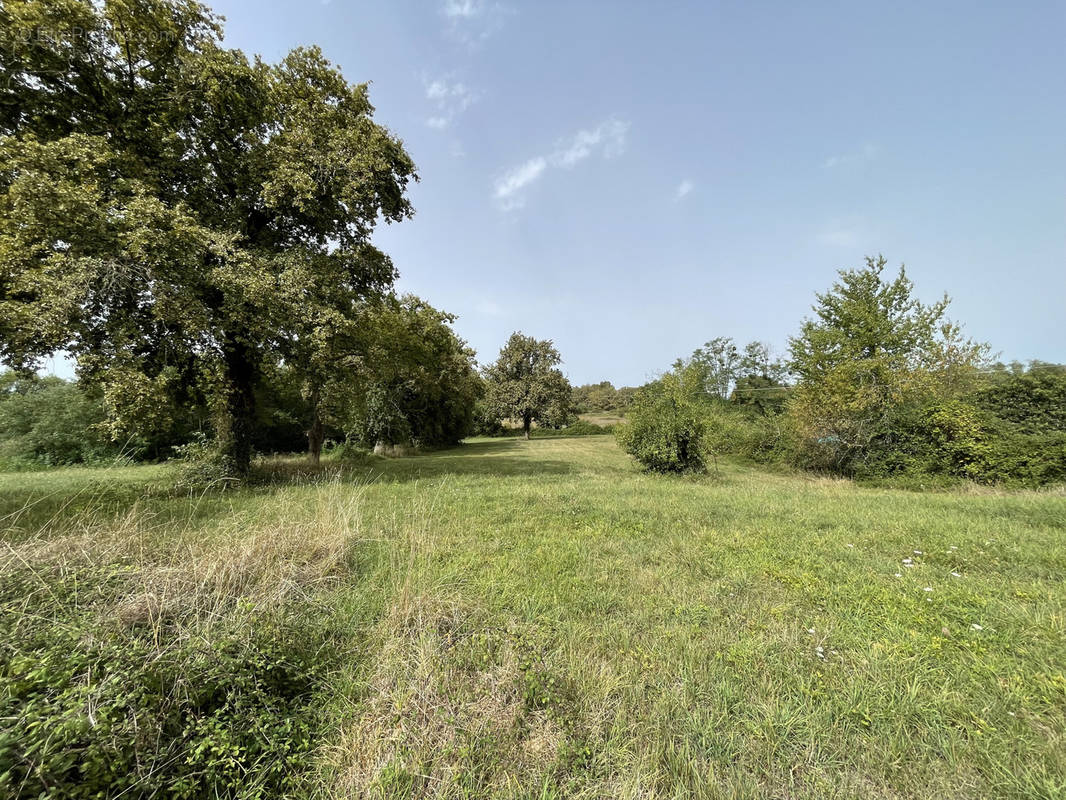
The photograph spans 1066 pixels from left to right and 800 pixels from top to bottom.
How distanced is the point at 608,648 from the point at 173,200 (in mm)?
13032

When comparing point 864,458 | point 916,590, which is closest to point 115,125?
point 916,590

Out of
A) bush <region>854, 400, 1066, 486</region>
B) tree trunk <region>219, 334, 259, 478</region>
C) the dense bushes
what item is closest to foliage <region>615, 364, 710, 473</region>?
bush <region>854, 400, 1066, 486</region>

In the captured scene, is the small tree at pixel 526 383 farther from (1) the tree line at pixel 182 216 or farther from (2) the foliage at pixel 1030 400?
(2) the foliage at pixel 1030 400

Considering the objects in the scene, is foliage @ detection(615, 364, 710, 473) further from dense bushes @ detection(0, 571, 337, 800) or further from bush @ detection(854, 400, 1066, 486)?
dense bushes @ detection(0, 571, 337, 800)

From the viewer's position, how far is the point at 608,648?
2857 millimetres

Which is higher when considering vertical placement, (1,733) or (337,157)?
(337,157)

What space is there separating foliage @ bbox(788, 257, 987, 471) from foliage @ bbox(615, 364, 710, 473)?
18.1ft

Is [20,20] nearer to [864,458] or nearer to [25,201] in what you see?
[25,201]

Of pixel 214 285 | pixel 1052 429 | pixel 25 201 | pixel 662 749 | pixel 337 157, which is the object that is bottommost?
pixel 662 749

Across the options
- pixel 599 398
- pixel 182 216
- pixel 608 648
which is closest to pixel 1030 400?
pixel 608 648

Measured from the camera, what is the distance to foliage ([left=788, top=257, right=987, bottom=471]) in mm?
14234

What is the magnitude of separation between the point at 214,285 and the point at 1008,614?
13.2m

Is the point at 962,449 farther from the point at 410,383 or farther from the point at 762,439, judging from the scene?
the point at 410,383

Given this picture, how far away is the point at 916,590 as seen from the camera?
389cm
